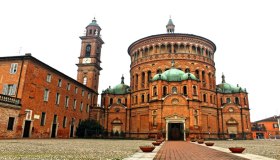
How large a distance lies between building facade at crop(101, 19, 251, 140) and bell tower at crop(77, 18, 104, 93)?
18.2 ft

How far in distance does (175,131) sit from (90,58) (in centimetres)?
2813

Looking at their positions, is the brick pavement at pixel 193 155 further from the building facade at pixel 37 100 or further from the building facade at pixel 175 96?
the building facade at pixel 175 96

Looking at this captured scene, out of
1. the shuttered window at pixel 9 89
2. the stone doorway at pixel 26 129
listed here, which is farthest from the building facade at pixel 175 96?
the shuttered window at pixel 9 89

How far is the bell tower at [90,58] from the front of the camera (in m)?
54.5

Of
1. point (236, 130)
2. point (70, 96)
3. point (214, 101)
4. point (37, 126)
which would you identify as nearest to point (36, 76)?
point (37, 126)

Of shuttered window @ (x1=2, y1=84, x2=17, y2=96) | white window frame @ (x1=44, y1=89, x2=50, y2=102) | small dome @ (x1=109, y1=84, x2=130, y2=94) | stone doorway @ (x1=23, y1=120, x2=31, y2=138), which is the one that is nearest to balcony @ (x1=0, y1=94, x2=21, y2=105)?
shuttered window @ (x1=2, y1=84, x2=17, y2=96)

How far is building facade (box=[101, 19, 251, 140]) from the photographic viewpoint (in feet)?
131

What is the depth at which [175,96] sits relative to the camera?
40312mm

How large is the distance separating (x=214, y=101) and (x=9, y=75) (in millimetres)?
40115

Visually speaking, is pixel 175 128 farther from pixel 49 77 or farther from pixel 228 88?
pixel 49 77

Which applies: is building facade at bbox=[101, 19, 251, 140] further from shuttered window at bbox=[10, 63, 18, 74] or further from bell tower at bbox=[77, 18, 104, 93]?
shuttered window at bbox=[10, 63, 18, 74]

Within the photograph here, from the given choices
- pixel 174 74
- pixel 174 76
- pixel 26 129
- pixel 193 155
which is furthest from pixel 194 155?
pixel 174 74

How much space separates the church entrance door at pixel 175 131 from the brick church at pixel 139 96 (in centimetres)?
10

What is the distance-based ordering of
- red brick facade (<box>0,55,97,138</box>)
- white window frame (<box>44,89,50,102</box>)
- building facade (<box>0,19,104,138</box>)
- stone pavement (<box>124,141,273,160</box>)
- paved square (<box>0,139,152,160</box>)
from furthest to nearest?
1. white window frame (<box>44,89,50,102</box>)
2. red brick facade (<box>0,55,97,138</box>)
3. building facade (<box>0,19,104,138</box>)
4. stone pavement (<box>124,141,273,160</box>)
5. paved square (<box>0,139,152,160</box>)
